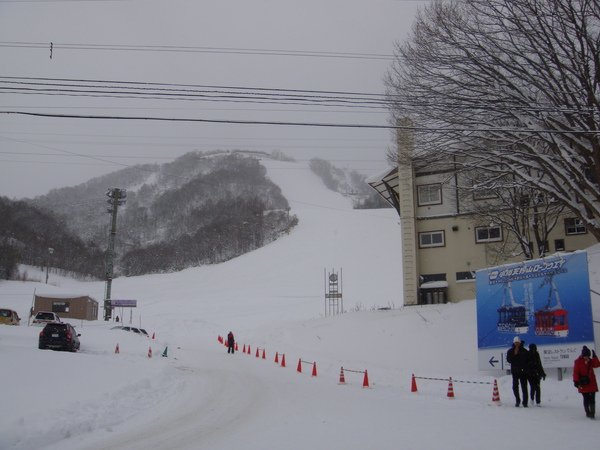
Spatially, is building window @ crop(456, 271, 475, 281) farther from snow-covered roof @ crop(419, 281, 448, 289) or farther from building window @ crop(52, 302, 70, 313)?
building window @ crop(52, 302, 70, 313)

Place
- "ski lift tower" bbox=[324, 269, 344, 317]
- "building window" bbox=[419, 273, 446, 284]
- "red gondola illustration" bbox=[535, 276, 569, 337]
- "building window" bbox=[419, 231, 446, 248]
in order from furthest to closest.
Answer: "ski lift tower" bbox=[324, 269, 344, 317], "building window" bbox=[419, 231, 446, 248], "building window" bbox=[419, 273, 446, 284], "red gondola illustration" bbox=[535, 276, 569, 337]

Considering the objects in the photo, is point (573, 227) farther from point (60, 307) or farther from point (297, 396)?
point (60, 307)

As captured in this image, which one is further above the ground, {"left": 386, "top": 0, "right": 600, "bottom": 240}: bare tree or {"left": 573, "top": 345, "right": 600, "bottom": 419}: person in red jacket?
{"left": 386, "top": 0, "right": 600, "bottom": 240}: bare tree

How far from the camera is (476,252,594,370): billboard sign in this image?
15.5m

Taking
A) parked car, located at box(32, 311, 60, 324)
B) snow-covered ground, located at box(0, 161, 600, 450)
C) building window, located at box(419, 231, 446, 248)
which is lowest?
snow-covered ground, located at box(0, 161, 600, 450)

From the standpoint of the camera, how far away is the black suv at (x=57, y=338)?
982 inches

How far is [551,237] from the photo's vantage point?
98.6ft

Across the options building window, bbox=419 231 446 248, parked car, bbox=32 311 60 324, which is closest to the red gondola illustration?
building window, bbox=419 231 446 248

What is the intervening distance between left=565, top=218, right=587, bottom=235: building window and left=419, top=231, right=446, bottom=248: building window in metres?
6.71

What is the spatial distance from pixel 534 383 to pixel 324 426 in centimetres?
581

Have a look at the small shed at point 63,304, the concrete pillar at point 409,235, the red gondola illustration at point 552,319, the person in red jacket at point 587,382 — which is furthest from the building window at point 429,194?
the small shed at point 63,304

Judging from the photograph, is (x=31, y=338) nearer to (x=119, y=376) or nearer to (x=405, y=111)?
(x=119, y=376)

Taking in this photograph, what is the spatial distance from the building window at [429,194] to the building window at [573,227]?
23.3 ft

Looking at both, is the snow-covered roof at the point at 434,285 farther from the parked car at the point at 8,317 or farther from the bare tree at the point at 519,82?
the parked car at the point at 8,317
